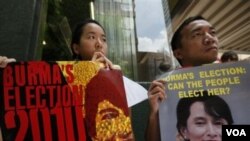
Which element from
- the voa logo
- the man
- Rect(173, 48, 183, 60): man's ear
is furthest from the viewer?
Rect(173, 48, 183, 60): man's ear

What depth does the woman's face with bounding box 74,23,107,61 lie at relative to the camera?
1592 millimetres

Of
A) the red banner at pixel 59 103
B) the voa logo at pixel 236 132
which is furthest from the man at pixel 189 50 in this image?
the voa logo at pixel 236 132

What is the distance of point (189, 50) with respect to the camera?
155 centimetres

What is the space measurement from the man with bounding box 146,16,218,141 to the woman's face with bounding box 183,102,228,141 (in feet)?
0.41

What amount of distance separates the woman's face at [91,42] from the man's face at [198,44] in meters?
0.36

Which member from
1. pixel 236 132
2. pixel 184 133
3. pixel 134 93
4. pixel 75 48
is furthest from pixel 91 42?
pixel 236 132

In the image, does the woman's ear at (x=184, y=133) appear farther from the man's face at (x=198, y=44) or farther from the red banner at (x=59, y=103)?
the man's face at (x=198, y=44)

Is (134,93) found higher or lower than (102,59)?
lower

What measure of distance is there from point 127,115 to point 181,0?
Answer: 5.66 metres

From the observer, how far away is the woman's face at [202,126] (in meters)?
1.33

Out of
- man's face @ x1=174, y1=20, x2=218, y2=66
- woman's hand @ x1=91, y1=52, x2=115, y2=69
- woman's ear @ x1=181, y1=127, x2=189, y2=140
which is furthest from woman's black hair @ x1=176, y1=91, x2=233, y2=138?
woman's hand @ x1=91, y1=52, x2=115, y2=69

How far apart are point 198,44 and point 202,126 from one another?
1.22 ft

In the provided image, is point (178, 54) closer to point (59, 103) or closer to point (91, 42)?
point (91, 42)

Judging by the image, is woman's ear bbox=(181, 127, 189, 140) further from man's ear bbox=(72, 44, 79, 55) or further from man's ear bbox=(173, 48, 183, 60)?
man's ear bbox=(72, 44, 79, 55)
